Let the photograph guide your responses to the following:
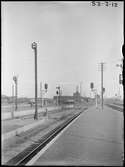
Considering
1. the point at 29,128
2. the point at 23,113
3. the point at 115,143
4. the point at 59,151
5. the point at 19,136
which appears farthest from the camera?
the point at 23,113

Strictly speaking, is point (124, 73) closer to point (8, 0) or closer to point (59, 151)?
point (8, 0)

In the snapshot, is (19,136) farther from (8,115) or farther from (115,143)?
(8,115)

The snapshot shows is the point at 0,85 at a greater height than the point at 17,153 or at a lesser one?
greater

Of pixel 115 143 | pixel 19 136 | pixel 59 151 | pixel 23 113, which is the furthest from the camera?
pixel 23 113

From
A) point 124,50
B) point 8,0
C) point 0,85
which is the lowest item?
point 0,85

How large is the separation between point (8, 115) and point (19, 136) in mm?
12197

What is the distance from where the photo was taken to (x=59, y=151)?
31.4 ft

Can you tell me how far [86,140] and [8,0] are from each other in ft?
26.6

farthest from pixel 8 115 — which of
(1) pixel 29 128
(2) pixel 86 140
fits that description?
(2) pixel 86 140

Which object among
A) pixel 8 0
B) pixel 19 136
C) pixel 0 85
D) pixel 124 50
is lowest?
pixel 19 136

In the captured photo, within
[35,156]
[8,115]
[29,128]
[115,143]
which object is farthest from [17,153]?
[8,115]

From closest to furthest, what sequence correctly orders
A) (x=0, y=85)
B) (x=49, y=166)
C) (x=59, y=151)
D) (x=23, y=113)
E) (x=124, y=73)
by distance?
(x=124, y=73) < (x=0, y=85) < (x=49, y=166) < (x=59, y=151) < (x=23, y=113)

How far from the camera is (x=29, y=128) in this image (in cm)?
1803

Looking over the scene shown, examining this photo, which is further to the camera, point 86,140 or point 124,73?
point 86,140
